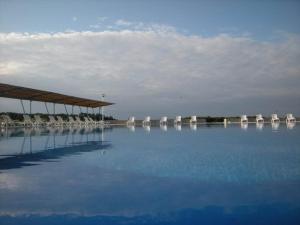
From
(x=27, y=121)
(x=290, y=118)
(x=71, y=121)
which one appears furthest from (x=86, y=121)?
(x=290, y=118)

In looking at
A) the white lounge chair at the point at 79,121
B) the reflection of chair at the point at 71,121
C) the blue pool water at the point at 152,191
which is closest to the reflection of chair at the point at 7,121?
the reflection of chair at the point at 71,121

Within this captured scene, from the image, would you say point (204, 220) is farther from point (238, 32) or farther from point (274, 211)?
point (238, 32)

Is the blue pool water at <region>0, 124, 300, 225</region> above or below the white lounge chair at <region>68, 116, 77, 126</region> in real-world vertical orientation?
below

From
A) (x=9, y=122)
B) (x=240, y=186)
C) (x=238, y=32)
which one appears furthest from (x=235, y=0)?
(x=9, y=122)

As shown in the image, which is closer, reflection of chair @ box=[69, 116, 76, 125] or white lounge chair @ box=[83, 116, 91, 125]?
reflection of chair @ box=[69, 116, 76, 125]

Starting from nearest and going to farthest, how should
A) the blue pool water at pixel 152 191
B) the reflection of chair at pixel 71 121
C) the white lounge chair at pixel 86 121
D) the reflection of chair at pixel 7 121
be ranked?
the blue pool water at pixel 152 191, the reflection of chair at pixel 7 121, the reflection of chair at pixel 71 121, the white lounge chair at pixel 86 121

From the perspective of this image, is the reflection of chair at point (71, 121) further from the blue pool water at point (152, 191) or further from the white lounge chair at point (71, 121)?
the blue pool water at point (152, 191)

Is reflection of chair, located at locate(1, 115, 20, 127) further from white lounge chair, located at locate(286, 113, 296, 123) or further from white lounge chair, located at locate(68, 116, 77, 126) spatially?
white lounge chair, located at locate(286, 113, 296, 123)

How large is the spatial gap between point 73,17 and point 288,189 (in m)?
8.69

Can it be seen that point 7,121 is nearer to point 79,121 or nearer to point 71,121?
point 71,121

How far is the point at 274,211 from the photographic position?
9.53 ft

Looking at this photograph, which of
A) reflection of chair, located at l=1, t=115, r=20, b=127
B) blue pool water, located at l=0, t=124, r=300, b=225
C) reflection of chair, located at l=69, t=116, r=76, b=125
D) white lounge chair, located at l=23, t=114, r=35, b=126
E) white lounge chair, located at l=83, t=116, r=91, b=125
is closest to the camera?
blue pool water, located at l=0, t=124, r=300, b=225

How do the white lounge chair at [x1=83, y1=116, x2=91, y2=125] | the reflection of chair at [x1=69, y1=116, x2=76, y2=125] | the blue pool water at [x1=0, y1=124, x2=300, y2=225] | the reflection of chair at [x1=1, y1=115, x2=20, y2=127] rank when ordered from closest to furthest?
the blue pool water at [x1=0, y1=124, x2=300, y2=225] < the reflection of chair at [x1=1, y1=115, x2=20, y2=127] < the reflection of chair at [x1=69, y1=116, x2=76, y2=125] < the white lounge chair at [x1=83, y1=116, x2=91, y2=125]

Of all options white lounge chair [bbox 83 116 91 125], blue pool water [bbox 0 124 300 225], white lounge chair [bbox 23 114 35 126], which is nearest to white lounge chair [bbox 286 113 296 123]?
white lounge chair [bbox 83 116 91 125]
